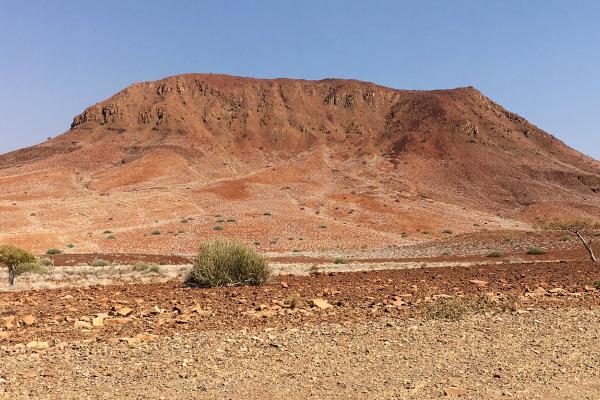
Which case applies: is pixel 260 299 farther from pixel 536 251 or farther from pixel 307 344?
pixel 536 251

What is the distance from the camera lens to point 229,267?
13633 millimetres

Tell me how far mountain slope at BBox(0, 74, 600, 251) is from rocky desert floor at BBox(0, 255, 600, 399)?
93.4ft

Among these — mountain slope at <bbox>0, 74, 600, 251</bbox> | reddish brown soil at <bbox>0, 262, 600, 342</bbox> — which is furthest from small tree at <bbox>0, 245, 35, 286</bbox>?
mountain slope at <bbox>0, 74, 600, 251</bbox>

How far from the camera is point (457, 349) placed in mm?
7086

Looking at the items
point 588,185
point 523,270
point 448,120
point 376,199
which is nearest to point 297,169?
point 376,199

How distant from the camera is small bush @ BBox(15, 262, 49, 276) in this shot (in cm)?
1919

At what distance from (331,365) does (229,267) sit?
24.7ft

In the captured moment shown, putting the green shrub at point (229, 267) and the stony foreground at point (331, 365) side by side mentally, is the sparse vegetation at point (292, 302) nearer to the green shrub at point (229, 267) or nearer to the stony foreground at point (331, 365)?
the stony foreground at point (331, 365)

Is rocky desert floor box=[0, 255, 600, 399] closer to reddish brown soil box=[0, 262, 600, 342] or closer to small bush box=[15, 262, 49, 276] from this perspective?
reddish brown soil box=[0, 262, 600, 342]

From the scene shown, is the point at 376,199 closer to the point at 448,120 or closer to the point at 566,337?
the point at 448,120

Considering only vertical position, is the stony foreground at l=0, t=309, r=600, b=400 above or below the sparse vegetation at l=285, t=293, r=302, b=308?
below

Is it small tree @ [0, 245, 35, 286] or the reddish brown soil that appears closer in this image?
the reddish brown soil

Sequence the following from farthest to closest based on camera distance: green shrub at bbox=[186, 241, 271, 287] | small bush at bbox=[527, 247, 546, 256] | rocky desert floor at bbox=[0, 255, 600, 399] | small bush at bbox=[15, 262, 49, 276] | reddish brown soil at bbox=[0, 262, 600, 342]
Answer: small bush at bbox=[527, 247, 546, 256]
small bush at bbox=[15, 262, 49, 276]
green shrub at bbox=[186, 241, 271, 287]
reddish brown soil at bbox=[0, 262, 600, 342]
rocky desert floor at bbox=[0, 255, 600, 399]

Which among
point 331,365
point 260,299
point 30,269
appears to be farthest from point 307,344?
point 30,269
